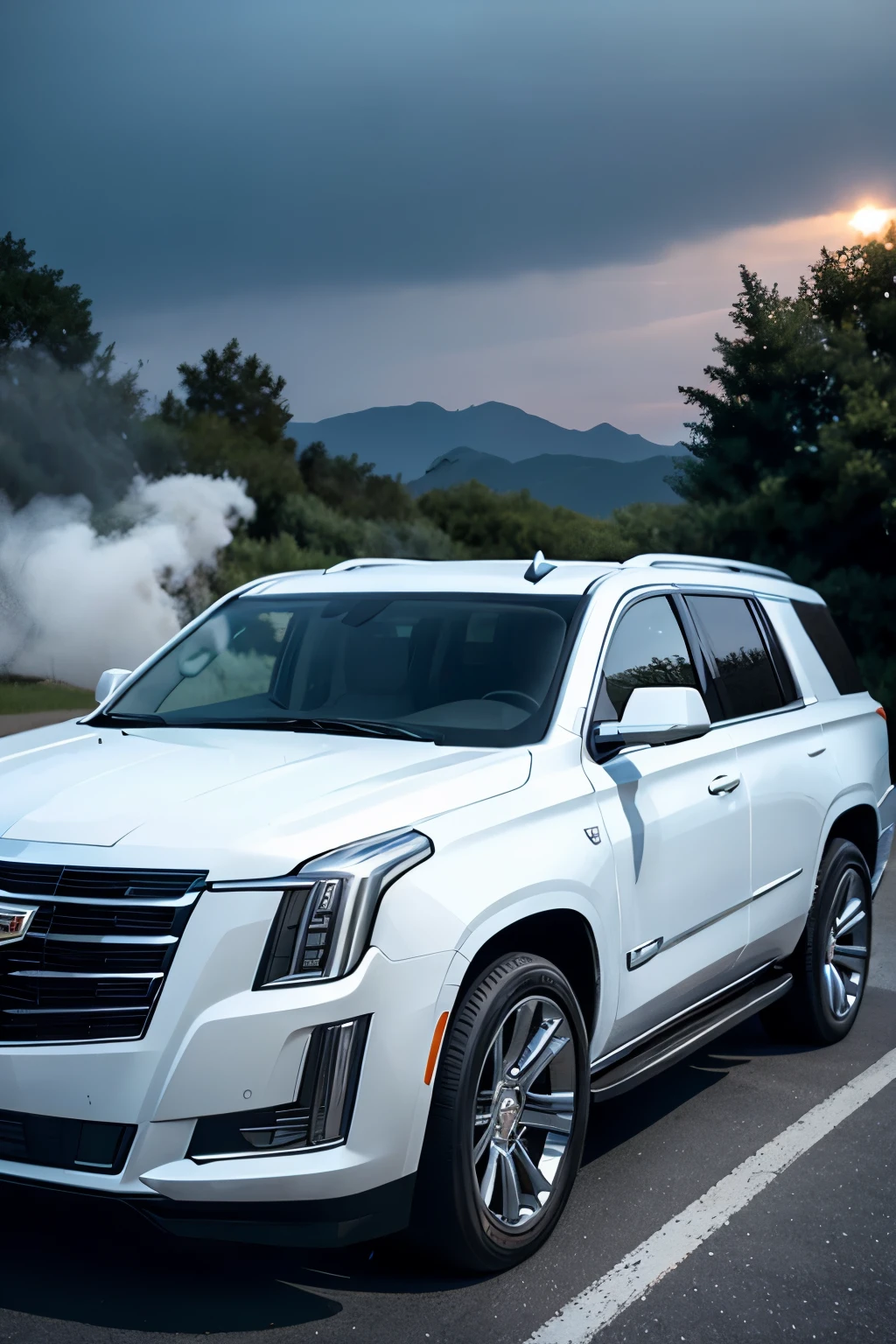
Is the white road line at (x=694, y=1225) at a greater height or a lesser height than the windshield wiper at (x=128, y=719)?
lesser

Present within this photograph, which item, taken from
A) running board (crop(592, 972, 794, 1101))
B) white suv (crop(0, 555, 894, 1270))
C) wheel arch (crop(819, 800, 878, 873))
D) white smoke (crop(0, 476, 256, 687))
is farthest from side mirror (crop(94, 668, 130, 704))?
white smoke (crop(0, 476, 256, 687))

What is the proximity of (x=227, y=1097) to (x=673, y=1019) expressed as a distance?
2.00 m

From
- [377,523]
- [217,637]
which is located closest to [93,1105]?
[217,637]

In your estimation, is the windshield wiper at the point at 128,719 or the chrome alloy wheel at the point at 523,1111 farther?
the windshield wiper at the point at 128,719

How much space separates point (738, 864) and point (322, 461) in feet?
179

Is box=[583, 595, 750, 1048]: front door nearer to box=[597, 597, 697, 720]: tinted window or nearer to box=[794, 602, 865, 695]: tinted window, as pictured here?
box=[597, 597, 697, 720]: tinted window

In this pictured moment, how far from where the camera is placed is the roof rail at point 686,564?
17.0 ft

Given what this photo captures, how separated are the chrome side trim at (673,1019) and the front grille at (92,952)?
5.22 ft

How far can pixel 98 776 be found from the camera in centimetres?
377

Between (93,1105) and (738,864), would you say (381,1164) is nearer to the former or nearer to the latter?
(93,1105)

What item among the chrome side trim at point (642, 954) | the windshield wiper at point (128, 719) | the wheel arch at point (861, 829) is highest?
the windshield wiper at point (128, 719)

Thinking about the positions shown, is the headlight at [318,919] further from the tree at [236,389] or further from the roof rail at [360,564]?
the tree at [236,389]

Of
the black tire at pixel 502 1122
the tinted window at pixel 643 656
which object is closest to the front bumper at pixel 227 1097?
the black tire at pixel 502 1122

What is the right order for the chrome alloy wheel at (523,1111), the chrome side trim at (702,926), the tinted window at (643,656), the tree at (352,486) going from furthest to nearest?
the tree at (352,486) < the tinted window at (643,656) < the chrome side trim at (702,926) < the chrome alloy wheel at (523,1111)
